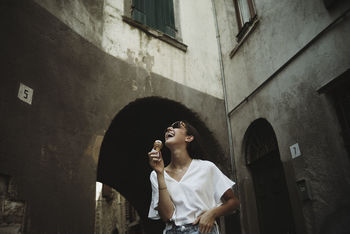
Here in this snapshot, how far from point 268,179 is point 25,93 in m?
3.82

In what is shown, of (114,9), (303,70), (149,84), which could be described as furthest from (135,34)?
(303,70)

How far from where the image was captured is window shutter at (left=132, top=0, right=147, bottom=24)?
5.22 meters

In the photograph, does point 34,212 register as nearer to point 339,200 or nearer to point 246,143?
point 339,200

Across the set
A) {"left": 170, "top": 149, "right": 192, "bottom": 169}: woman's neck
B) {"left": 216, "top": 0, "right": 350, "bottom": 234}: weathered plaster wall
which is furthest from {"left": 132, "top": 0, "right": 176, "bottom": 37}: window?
{"left": 170, "top": 149, "right": 192, "bottom": 169}: woman's neck

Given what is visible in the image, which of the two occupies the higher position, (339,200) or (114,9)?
(114,9)

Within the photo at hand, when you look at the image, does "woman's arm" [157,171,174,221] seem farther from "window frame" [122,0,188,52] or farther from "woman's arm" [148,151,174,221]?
"window frame" [122,0,188,52]

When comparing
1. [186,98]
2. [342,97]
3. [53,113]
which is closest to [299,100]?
[342,97]

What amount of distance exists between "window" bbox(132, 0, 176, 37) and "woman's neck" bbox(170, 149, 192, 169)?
360 centimetres

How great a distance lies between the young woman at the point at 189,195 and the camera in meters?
1.79

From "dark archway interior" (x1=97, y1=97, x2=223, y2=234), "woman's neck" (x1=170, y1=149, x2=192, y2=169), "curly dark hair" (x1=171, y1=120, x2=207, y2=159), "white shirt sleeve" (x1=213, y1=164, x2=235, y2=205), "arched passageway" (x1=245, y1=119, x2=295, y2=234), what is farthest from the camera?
"dark archway interior" (x1=97, y1=97, x2=223, y2=234)

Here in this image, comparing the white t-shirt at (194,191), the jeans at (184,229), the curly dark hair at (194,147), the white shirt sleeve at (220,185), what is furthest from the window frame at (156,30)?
the jeans at (184,229)

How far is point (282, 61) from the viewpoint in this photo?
14.0 ft

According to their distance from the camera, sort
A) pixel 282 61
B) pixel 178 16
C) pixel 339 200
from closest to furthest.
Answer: pixel 339 200 → pixel 282 61 → pixel 178 16

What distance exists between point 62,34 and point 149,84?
1.61 metres
